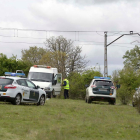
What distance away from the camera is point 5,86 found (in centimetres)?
1792

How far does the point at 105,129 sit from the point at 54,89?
2149cm

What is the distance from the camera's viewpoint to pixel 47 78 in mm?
31328

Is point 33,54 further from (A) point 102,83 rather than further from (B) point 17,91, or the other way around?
(B) point 17,91

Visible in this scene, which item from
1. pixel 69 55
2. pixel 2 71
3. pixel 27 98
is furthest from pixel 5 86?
pixel 69 55

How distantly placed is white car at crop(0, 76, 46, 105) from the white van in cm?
1058

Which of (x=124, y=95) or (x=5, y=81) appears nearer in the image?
(x=5, y=81)

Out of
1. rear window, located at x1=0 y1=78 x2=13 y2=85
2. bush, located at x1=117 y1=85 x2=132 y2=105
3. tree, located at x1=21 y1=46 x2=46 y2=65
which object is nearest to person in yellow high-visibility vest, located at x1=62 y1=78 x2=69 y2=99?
bush, located at x1=117 y1=85 x2=132 y2=105

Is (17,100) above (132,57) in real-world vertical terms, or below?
below

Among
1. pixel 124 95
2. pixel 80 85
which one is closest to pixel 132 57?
pixel 80 85

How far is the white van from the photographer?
30.6m

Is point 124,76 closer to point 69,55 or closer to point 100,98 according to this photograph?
point 100,98

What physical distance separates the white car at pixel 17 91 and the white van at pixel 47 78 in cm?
1058

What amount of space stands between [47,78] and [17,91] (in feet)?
43.3

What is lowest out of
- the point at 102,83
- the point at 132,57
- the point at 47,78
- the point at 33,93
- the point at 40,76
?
the point at 33,93
